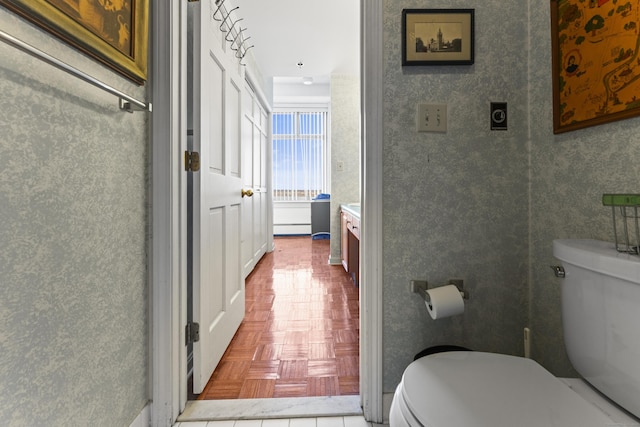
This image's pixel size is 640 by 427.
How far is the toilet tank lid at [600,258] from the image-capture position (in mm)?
661

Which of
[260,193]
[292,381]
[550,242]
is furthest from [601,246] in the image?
[260,193]

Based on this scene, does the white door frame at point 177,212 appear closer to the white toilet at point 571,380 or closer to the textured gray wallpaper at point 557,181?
the white toilet at point 571,380

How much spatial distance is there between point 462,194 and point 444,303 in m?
0.41

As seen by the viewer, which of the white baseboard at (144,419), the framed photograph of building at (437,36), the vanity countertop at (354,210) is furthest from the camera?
the vanity countertop at (354,210)

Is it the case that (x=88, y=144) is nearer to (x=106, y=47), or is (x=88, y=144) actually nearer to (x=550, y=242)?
(x=106, y=47)

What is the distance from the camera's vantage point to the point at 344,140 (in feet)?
12.6

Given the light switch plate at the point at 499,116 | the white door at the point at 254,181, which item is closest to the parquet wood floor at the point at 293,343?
the white door at the point at 254,181

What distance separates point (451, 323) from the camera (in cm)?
122

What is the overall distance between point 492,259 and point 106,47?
1392mm

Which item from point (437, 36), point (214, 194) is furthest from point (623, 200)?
point (214, 194)

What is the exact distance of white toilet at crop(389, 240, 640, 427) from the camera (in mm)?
618

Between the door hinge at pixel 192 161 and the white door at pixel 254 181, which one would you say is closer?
the door hinge at pixel 192 161

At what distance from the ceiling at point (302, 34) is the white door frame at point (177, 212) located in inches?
45.2

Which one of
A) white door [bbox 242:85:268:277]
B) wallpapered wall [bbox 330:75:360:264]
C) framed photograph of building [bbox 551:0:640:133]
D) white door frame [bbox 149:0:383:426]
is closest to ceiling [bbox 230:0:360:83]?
wallpapered wall [bbox 330:75:360:264]
